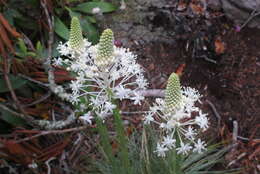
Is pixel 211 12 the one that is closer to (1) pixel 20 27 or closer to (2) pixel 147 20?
(2) pixel 147 20

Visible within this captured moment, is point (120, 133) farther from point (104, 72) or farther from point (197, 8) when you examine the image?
point (197, 8)

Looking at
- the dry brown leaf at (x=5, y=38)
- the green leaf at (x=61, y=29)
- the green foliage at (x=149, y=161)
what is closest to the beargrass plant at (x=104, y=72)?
the green foliage at (x=149, y=161)

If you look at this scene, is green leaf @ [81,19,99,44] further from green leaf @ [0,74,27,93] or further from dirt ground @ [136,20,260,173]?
green leaf @ [0,74,27,93]

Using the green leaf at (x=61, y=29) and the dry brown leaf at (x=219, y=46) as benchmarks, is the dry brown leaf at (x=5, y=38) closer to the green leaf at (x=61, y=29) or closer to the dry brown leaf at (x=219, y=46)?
the green leaf at (x=61, y=29)

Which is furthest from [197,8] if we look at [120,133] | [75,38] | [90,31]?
[120,133]

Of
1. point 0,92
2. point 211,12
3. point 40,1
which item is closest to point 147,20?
point 211,12
